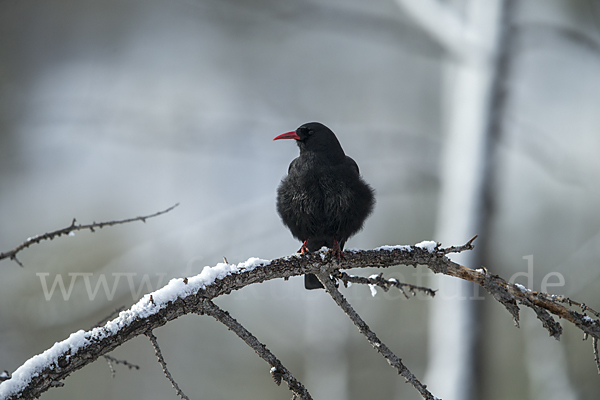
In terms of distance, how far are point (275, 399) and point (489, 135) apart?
7.93 metres

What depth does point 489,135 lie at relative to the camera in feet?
14.8

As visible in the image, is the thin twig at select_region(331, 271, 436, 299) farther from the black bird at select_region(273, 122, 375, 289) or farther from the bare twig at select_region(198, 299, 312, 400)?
the black bird at select_region(273, 122, 375, 289)

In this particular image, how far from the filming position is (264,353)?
64.2 inches

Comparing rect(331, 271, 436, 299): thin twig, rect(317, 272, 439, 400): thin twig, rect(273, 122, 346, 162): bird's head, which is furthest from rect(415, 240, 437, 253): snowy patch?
rect(273, 122, 346, 162): bird's head

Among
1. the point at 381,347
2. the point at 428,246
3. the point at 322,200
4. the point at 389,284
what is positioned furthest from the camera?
the point at 322,200

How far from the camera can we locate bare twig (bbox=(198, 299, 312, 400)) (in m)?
1.60

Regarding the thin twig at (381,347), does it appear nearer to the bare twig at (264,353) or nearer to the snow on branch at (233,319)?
the snow on branch at (233,319)

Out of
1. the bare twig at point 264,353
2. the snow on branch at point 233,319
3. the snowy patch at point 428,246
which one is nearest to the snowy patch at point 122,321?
the snow on branch at point 233,319

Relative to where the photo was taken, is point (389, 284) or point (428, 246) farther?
point (428, 246)

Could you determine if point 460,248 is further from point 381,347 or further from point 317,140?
point 317,140

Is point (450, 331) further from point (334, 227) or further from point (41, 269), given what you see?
point (41, 269)

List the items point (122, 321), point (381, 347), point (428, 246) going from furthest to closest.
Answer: point (428, 246) < point (381, 347) < point (122, 321)

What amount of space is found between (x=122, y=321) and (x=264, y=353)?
0.55 m

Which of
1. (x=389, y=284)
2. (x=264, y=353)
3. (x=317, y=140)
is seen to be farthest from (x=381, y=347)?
(x=317, y=140)
